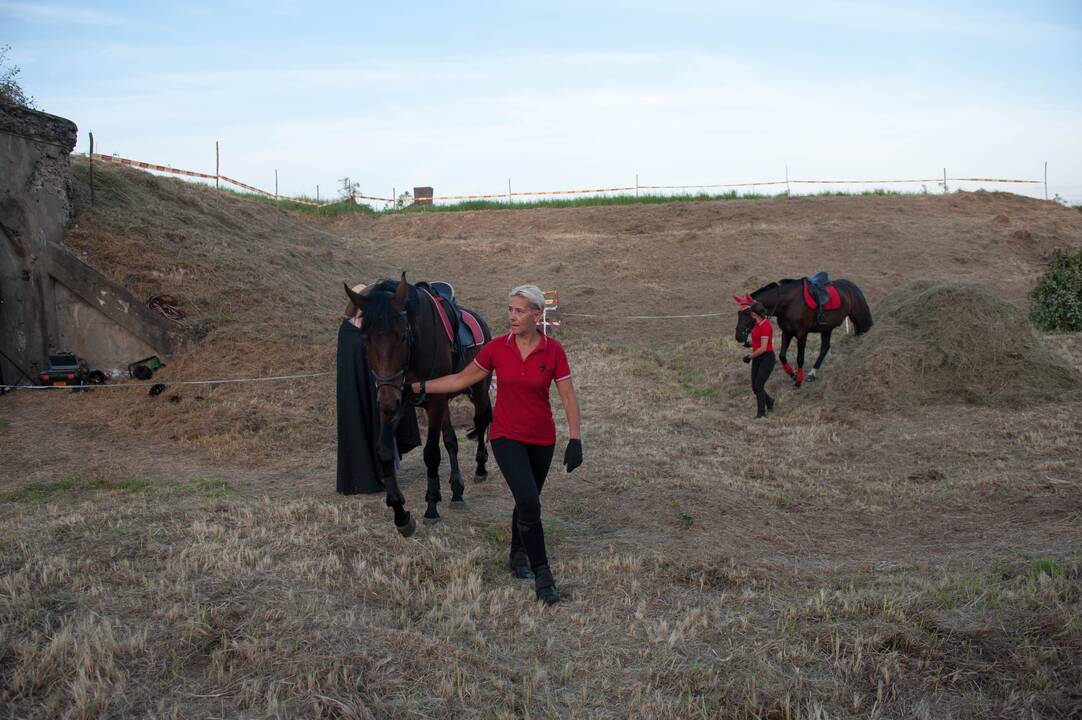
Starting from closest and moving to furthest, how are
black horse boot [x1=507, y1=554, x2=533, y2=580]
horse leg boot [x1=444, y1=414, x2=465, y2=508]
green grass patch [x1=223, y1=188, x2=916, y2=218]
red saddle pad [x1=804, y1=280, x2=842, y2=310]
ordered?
black horse boot [x1=507, y1=554, x2=533, y2=580] < horse leg boot [x1=444, y1=414, x2=465, y2=508] < red saddle pad [x1=804, y1=280, x2=842, y2=310] < green grass patch [x1=223, y1=188, x2=916, y2=218]

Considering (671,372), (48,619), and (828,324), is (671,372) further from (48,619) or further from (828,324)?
(48,619)

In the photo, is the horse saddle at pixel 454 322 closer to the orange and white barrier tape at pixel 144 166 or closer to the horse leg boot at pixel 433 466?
the horse leg boot at pixel 433 466

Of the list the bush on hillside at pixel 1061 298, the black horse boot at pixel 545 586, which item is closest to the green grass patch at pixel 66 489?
the black horse boot at pixel 545 586

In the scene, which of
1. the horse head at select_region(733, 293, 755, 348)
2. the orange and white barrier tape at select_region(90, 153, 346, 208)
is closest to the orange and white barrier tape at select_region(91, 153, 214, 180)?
the orange and white barrier tape at select_region(90, 153, 346, 208)

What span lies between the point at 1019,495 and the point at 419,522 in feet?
17.4

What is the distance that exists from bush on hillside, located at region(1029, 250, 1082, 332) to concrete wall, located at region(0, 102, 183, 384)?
17.4 m

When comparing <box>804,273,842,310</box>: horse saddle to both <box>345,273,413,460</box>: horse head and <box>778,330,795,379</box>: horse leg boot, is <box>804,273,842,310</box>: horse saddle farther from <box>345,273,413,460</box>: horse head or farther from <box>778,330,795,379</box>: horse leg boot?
<box>345,273,413,460</box>: horse head

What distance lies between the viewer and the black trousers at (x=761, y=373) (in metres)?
12.8

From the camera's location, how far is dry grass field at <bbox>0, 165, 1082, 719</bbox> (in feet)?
13.3

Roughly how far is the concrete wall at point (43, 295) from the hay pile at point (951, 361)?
36.1ft

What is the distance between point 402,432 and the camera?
7.91 metres

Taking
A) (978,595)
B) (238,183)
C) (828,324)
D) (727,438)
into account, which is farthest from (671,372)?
(238,183)

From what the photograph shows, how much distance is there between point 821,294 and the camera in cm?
1501

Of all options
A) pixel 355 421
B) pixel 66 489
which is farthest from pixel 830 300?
pixel 66 489
